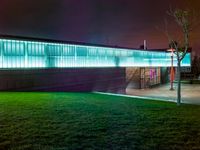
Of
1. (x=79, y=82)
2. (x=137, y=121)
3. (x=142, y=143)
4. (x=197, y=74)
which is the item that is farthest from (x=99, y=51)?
(x=197, y=74)

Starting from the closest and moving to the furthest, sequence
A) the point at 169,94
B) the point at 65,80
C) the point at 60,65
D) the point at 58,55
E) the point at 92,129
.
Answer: the point at 92,129
the point at 58,55
the point at 60,65
the point at 65,80
the point at 169,94

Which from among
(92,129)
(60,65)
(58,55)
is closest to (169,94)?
(60,65)

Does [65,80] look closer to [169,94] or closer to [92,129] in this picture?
[92,129]

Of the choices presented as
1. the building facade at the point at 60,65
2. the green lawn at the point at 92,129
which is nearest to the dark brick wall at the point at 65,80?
the building facade at the point at 60,65

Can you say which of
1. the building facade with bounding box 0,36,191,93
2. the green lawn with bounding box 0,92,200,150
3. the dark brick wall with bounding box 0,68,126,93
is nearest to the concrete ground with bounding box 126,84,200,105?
the building facade with bounding box 0,36,191,93

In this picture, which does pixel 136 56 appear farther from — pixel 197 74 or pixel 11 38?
pixel 197 74

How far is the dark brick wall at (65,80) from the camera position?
1618cm

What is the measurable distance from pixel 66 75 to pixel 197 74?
166 feet

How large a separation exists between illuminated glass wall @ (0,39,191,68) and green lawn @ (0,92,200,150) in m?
7.29

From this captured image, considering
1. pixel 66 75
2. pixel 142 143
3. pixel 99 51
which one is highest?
pixel 99 51

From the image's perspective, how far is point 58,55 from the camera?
19828 millimetres

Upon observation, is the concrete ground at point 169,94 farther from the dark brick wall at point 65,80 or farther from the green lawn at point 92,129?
the green lawn at point 92,129

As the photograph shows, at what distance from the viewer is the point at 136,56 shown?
33.2 metres

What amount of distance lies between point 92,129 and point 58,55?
13.6 m
